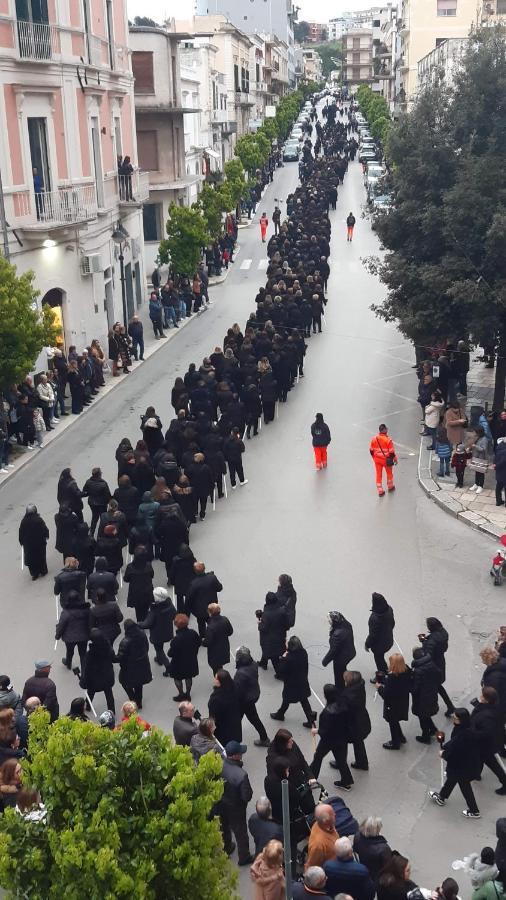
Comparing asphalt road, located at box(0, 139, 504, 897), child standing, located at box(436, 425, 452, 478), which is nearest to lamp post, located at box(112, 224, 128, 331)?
asphalt road, located at box(0, 139, 504, 897)

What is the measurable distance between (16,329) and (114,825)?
13.5 meters

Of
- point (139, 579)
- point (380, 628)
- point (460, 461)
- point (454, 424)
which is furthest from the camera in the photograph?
point (454, 424)

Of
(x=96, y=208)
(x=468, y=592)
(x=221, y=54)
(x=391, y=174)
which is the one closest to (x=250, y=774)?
(x=468, y=592)

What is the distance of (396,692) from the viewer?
33.1 ft

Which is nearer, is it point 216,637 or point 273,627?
point 216,637

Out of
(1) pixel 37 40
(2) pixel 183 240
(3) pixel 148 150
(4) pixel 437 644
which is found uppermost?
(1) pixel 37 40

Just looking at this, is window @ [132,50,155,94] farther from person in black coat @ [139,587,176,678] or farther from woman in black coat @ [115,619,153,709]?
woman in black coat @ [115,619,153,709]

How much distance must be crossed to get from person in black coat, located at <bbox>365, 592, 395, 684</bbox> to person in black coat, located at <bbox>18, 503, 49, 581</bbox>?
5340mm

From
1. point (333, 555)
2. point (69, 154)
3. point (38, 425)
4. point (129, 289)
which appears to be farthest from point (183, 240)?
point (333, 555)

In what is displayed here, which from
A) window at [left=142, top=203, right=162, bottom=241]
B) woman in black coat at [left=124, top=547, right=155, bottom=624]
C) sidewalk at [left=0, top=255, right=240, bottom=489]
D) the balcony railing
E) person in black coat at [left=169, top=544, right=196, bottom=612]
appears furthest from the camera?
window at [left=142, top=203, right=162, bottom=241]

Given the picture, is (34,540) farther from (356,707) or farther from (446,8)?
(446,8)

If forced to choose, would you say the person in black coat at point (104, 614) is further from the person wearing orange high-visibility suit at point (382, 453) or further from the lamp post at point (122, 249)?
the lamp post at point (122, 249)

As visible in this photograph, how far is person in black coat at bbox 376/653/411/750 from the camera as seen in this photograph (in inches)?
395

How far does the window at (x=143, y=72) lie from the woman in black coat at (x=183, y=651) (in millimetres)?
32320
